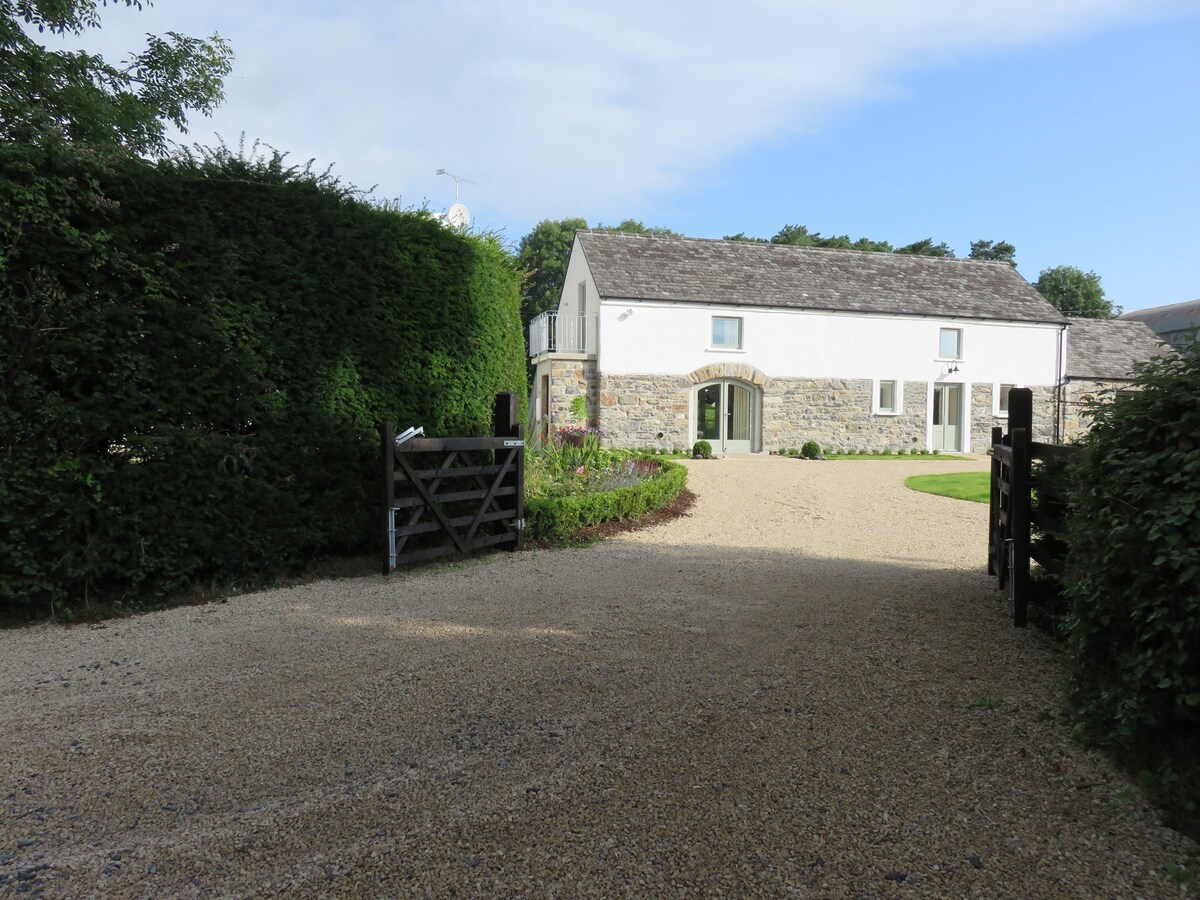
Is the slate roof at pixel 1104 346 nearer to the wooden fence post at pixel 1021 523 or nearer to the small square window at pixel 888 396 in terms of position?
the small square window at pixel 888 396

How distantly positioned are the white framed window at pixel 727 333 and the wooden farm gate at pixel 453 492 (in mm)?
16034

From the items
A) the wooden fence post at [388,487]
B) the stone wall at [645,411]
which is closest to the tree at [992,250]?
the stone wall at [645,411]

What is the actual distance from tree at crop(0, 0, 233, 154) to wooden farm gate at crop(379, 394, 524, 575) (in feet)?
18.5

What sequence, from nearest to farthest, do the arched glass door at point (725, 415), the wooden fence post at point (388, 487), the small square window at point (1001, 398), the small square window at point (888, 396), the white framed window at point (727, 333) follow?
the wooden fence post at point (388, 487)
the white framed window at point (727, 333)
the arched glass door at point (725, 415)
the small square window at point (888, 396)
the small square window at point (1001, 398)

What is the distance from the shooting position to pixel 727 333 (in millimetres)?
23641

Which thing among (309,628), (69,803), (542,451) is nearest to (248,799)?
(69,803)

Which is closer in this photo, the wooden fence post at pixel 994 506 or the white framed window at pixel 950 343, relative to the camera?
the wooden fence post at pixel 994 506

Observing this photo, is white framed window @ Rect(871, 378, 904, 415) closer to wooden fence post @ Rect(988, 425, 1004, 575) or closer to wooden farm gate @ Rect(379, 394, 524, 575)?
wooden fence post @ Rect(988, 425, 1004, 575)

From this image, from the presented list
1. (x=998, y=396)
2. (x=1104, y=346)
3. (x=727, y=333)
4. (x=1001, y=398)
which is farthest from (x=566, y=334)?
(x=1104, y=346)

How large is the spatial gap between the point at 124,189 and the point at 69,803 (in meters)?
4.57

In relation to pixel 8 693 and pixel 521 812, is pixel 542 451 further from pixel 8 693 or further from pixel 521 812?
pixel 521 812

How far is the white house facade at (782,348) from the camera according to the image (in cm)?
2289

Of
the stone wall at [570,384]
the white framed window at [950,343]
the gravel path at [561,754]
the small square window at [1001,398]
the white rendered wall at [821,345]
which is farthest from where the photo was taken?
the small square window at [1001,398]

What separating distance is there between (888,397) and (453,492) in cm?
2060
